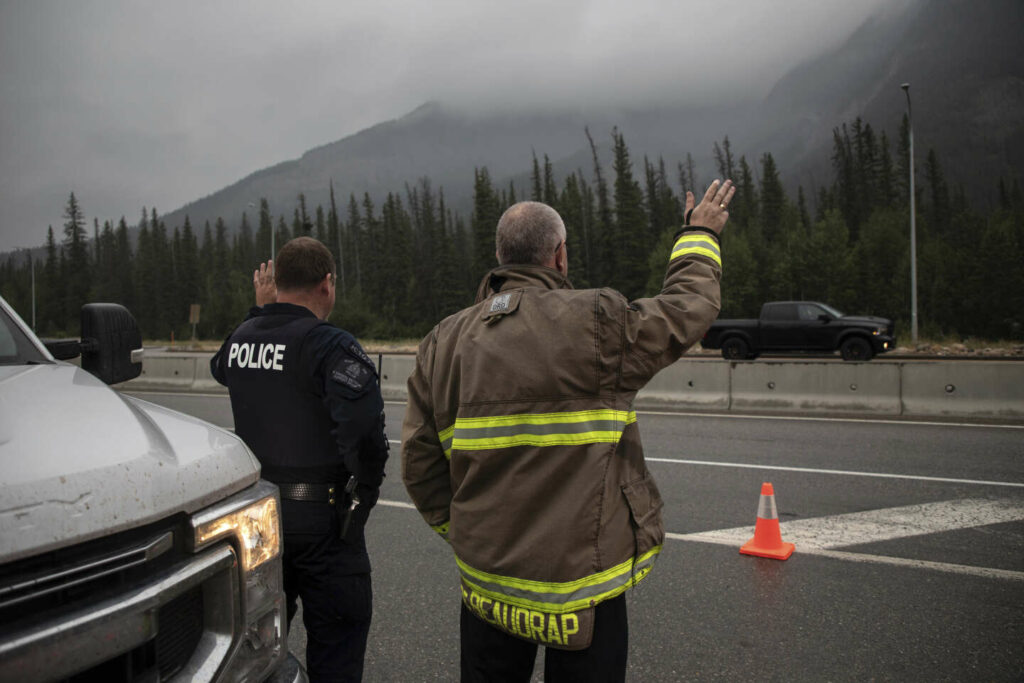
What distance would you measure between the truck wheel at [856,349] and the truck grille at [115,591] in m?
22.3

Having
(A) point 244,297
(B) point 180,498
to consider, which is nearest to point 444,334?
(B) point 180,498

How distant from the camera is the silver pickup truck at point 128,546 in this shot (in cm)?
128

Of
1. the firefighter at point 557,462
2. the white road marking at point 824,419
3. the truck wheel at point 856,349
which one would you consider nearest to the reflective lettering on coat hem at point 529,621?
the firefighter at point 557,462

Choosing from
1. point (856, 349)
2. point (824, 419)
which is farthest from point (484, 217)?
point (824, 419)

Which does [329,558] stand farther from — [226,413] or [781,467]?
[226,413]

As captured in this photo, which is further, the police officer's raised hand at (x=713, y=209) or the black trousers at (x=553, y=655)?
the police officer's raised hand at (x=713, y=209)

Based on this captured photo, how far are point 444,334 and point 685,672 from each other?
2.33 meters

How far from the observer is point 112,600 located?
138 centimetres

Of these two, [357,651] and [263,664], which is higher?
[263,664]

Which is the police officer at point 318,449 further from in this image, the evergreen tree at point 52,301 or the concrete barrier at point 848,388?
the evergreen tree at point 52,301

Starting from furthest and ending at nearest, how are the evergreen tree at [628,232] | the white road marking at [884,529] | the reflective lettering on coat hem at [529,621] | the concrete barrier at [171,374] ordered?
the evergreen tree at [628,232], the concrete barrier at [171,374], the white road marking at [884,529], the reflective lettering on coat hem at [529,621]

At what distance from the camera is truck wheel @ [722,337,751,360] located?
22.4 meters

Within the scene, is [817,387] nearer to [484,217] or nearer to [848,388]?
[848,388]

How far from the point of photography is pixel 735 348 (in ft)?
74.2
